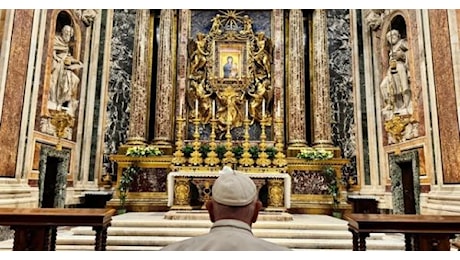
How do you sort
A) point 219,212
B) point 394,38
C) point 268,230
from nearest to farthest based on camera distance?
point 219,212, point 268,230, point 394,38

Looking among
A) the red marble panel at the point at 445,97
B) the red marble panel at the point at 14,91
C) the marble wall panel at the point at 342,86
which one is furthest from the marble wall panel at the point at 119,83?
the red marble panel at the point at 445,97

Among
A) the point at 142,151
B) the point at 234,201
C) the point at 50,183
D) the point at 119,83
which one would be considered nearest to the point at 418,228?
the point at 234,201

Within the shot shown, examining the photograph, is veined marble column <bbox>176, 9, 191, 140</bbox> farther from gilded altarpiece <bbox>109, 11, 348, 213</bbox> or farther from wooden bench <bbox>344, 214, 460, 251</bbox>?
wooden bench <bbox>344, 214, 460, 251</bbox>

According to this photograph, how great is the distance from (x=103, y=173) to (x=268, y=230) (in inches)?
219

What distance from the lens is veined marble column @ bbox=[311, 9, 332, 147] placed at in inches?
399

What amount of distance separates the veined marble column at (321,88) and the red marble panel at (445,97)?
3300 mm

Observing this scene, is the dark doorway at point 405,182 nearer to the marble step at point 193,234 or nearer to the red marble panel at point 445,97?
the red marble panel at point 445,97

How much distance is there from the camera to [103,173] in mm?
10180

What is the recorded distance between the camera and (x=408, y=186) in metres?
8.60

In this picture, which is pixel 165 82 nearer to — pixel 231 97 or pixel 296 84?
pixel 231 97

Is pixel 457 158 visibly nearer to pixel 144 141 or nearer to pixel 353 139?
pixel 353 139

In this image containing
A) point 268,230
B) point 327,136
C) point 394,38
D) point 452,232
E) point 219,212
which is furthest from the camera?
point 327,136

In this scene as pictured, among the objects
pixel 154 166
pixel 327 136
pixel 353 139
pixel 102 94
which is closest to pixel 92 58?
pixel 102 94

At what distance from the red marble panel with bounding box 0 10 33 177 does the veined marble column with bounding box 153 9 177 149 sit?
369 cm
